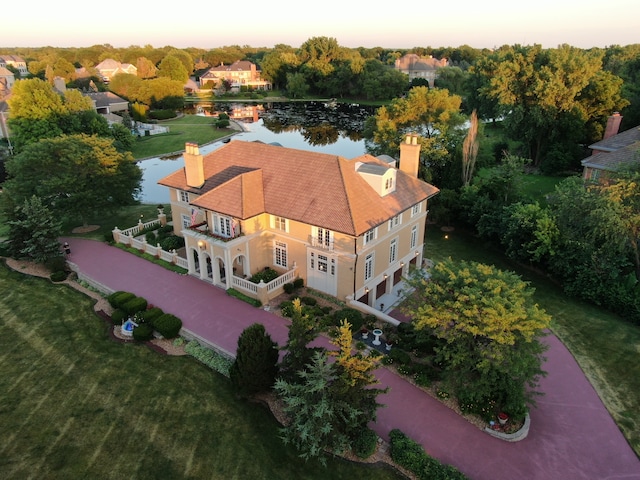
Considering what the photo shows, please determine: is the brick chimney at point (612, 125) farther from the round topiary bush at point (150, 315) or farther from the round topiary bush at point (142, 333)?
the round topiary bush at point (142, 333)

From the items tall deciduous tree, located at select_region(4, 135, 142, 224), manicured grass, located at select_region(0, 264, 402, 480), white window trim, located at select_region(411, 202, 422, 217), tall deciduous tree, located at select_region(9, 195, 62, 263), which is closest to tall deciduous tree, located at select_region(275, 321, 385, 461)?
manicured grass, located at select_region(0, 264, 402, 480)

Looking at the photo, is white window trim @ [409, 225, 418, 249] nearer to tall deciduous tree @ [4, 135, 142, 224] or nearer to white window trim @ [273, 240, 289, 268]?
white window trim @ [273, 240, 289, 268]

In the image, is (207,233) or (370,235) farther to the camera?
(207,233)

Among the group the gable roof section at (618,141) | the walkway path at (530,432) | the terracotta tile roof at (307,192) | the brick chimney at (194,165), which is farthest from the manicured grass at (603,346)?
the brick chimney at (194,165)

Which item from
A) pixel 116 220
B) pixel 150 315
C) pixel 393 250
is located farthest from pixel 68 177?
pixel 393 250

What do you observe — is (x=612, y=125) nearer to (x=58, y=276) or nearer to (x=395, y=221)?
(x=395, y=221)

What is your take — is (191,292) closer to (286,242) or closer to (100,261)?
(286,242)
